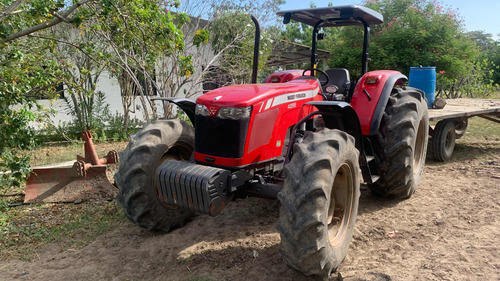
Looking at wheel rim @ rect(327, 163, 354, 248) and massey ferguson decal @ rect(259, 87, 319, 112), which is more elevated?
massey ferguson decal @ rect(259, 87, 319, 112)

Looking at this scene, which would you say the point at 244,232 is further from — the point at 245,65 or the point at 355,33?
the point at 355,33

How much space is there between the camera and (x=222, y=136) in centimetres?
318

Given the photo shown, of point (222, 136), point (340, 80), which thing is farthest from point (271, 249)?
point (340, 80)

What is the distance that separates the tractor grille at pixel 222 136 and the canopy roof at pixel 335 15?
1.90 meters

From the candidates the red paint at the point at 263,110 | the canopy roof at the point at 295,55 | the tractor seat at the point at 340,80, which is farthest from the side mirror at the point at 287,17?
the canopy roof at the point at 295,55

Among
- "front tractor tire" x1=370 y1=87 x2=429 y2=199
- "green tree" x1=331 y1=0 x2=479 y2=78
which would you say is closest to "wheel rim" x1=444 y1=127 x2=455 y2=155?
"front tractor tire" x1=370 y1=87 x2=429 y2=199

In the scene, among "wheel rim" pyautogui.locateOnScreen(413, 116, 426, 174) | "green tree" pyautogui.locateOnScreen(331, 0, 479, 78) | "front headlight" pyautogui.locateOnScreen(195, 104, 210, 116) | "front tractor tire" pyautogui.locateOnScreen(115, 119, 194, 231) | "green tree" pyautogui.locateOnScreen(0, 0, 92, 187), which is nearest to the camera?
"front headlight" pyautogui.locateOnScreen(195, 104, 210, 116)

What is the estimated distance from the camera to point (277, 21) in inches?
428

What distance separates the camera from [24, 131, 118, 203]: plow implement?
4922 mm

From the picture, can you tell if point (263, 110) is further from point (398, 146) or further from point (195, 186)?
point (398, 146)

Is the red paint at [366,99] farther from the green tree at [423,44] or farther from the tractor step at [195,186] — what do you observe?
the green tree at [423,44]

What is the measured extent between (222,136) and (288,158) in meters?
0.70

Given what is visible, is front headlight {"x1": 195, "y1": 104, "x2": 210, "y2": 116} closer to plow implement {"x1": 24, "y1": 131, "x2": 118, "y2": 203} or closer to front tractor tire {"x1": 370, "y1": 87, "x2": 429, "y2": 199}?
front tractor tire {"x1": 370, "y1": 87, "x2": 429, "y2": 199}

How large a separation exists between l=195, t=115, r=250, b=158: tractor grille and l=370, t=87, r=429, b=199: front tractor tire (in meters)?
1.89
